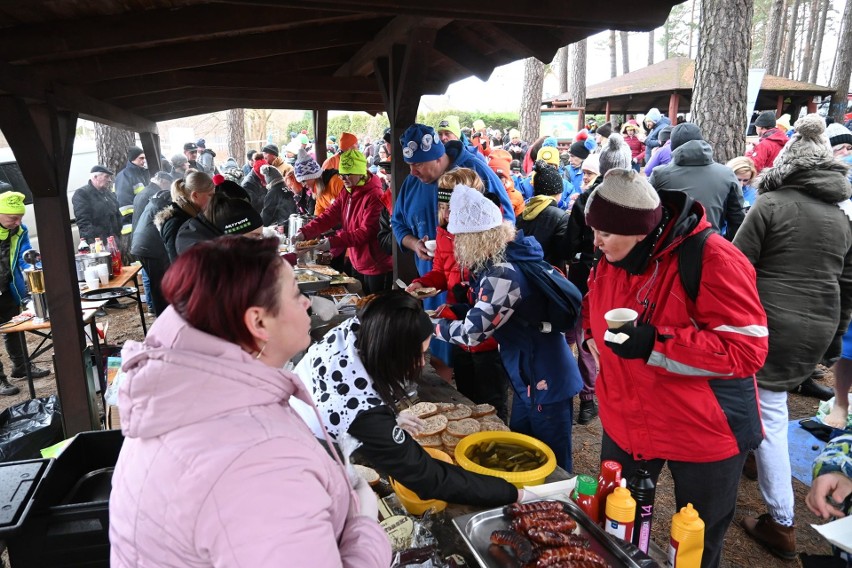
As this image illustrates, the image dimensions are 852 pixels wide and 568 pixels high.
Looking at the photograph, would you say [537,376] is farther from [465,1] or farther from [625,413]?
[465,1]

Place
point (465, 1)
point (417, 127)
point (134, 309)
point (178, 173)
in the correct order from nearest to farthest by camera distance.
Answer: point (465, 1)
point (417, 127)
point (134, 309)
point (178, 173)

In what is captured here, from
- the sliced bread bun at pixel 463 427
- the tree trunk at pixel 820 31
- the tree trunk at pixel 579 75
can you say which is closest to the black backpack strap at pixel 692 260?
the sliced bread bun at pixel 463 427

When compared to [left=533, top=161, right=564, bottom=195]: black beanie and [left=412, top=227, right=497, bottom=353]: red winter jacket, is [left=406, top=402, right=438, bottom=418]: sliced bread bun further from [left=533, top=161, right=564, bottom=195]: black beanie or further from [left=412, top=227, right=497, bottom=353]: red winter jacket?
[left=533, top=161, right=564, bottom=195]: black beanie

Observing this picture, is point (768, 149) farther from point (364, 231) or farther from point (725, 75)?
point (364, 231)

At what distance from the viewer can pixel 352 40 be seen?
16.2 ft

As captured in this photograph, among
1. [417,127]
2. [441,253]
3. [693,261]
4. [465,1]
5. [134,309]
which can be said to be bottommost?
[134,309]

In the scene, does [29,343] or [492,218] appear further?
[29,343]

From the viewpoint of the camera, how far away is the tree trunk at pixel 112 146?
426 inches

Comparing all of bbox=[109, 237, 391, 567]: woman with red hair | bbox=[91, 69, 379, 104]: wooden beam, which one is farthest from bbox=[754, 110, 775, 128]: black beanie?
bbox=[109, 237, 391, 567]: woman with red hair

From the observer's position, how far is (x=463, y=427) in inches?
96.1

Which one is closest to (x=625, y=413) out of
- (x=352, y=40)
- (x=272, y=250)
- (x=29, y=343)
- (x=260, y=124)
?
(x=272, y=250)

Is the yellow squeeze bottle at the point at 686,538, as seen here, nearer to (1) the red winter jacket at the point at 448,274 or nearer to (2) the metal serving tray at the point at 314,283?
(1) the red winter jacket at the point at 448,274

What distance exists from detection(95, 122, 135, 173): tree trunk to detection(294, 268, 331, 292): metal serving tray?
8139mm

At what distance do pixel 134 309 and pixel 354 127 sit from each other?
28.9m
